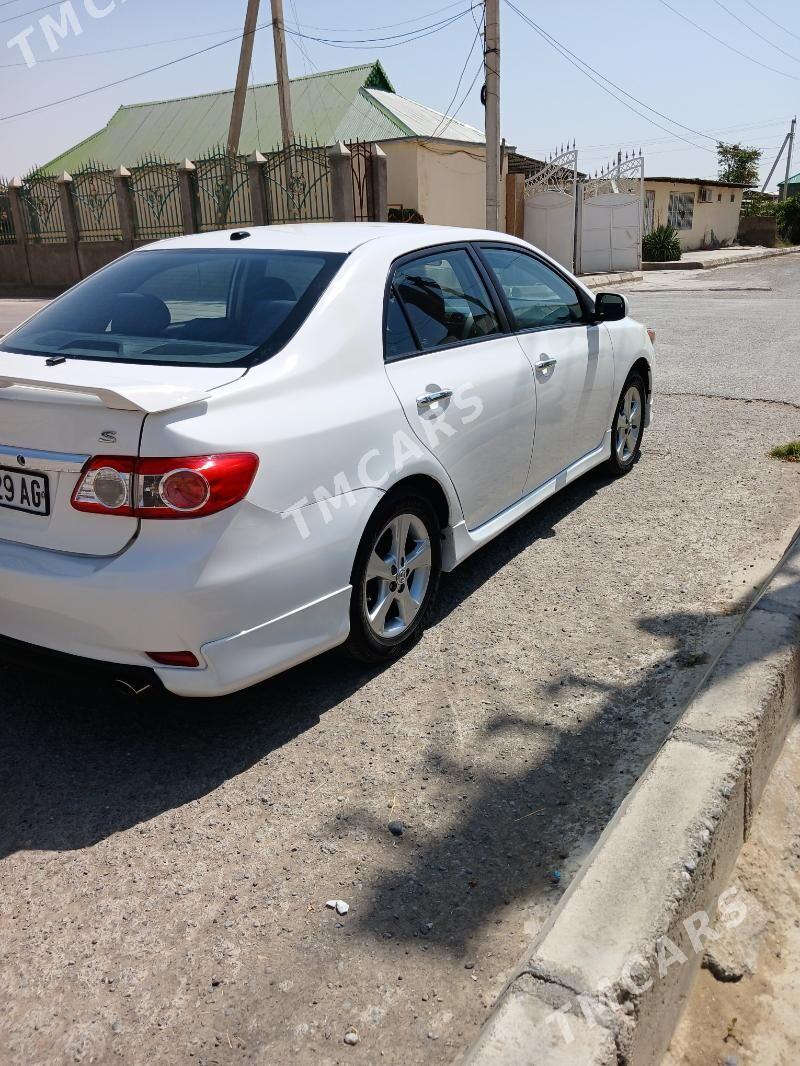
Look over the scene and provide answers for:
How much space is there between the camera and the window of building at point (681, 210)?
38.0 metres

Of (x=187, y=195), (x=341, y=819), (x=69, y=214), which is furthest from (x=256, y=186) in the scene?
(x=341, y=819)

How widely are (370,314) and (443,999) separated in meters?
2.36

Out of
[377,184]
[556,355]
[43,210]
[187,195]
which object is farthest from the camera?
[43,210]

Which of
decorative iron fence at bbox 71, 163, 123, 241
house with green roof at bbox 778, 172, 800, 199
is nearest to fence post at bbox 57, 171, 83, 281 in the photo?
decorative iron fence at bbox 71, 163, 123, 241

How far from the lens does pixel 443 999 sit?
84.9 inches

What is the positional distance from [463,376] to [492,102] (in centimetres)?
1584

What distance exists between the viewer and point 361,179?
65.8 ft

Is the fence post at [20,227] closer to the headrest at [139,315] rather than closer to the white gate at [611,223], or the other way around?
the white gate at [611,223]

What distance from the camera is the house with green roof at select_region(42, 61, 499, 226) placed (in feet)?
84.4

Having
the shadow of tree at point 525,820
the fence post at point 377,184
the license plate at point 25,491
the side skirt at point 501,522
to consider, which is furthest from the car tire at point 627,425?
the fence post at point 377,184

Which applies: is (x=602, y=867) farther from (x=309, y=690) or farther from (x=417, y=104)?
(x=417, y=104)

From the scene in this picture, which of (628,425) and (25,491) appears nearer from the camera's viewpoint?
(25,491)

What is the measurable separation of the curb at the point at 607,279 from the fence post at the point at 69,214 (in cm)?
1348

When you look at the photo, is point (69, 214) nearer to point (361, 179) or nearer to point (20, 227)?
point (20, 227)
